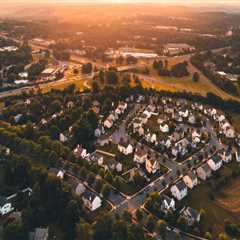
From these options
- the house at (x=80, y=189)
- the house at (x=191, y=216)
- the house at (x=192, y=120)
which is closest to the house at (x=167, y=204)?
the house at (x=191, y=216)

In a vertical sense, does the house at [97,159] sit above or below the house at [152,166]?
below

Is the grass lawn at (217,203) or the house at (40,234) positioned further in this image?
the grass lawn at (217,203)

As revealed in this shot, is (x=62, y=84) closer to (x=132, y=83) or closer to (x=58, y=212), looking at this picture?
(x=132, y=83)

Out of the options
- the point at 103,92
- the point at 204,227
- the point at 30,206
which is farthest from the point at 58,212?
the point at 103,92

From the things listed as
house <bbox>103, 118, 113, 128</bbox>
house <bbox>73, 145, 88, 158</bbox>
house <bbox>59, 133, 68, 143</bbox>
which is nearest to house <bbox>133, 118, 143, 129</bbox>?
house <bbox>103, 118, 113, 128</bbox>

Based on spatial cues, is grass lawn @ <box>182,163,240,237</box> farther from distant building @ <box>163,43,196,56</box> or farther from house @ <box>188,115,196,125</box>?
distant building @ <box>163,43,196,56</box>

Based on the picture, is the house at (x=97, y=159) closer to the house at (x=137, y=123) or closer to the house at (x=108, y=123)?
the house at (x=108, y=123)
